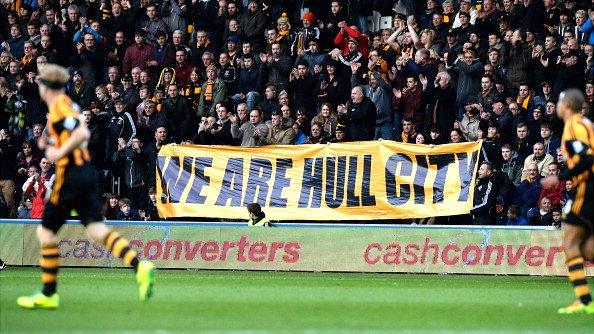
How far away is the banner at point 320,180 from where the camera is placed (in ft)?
65.1

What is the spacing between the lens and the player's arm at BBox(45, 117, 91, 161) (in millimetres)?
11391

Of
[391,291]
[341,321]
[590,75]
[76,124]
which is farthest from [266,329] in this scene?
[590,75]

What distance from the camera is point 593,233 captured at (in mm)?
11859

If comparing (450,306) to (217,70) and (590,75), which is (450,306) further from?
(217,70)

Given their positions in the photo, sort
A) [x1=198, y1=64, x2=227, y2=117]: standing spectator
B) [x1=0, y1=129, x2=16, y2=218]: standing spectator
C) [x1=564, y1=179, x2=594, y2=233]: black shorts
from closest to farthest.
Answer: [x1=564, y1=179, x2=594, y2=233]: black shorts < [x1=198, y1=64, x2=227, y2=117]: standing spectator < [x1=0, y1=129, x2=16, y2=218]: standing spectator

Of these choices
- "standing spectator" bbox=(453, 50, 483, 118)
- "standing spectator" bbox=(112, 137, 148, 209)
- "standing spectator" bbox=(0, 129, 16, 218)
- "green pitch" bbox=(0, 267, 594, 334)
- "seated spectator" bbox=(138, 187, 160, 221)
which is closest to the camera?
"green pitch" bbox=(0, 267, 594, 334)

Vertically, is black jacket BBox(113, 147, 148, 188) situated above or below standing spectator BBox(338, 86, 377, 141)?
below

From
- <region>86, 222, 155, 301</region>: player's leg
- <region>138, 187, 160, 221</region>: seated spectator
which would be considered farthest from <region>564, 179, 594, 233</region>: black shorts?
<region>138, 187, 160, 221</region>: seated spectator

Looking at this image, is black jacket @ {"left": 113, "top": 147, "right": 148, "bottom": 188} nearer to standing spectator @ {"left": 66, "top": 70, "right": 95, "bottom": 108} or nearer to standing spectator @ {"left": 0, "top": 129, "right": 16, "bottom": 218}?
standing spectator @ {"left": 66, "top": 70, "right": 95, "bottom": 108}

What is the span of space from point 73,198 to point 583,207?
4992 mm

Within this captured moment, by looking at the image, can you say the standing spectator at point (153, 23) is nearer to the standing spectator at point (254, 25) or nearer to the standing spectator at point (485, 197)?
the standing spectator at point (254, 25)

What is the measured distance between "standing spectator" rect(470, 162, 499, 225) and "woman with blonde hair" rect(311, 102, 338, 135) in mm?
3050

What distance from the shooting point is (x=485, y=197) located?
19484mm

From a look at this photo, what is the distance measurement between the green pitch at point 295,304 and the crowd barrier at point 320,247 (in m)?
0.56
